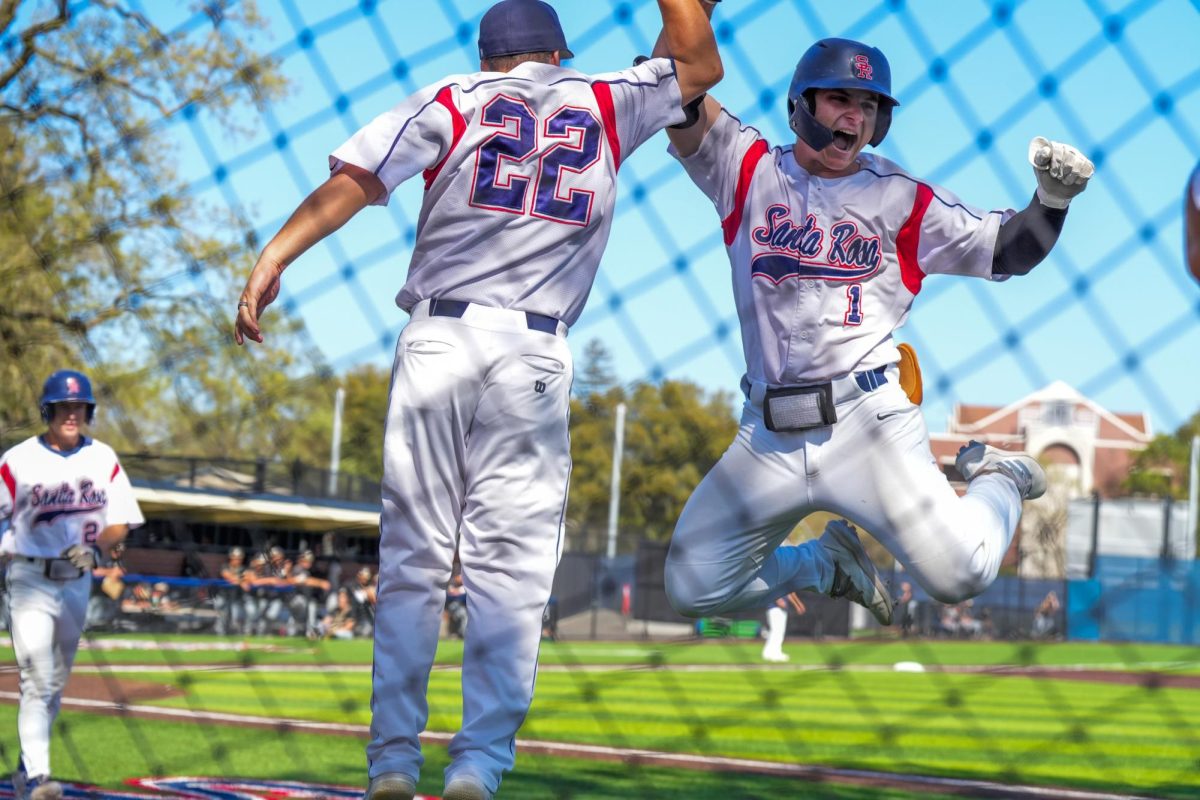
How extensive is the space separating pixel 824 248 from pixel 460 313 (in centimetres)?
125

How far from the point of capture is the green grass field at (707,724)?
6.88 meters

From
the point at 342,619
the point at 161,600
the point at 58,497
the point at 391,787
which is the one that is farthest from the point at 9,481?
the point at 342,619

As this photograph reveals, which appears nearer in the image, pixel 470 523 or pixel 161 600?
pixel 470 523

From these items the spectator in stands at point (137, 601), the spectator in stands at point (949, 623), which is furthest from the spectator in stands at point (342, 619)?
the spectator in stands at point (949, 623)

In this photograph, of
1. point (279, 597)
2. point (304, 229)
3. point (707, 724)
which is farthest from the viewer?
point (279, 597)

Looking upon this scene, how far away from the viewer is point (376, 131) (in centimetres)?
315

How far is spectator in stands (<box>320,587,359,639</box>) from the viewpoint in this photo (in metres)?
23.0

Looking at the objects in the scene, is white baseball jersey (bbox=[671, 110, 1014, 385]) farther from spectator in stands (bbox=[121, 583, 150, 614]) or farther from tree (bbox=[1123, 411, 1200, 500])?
tree (bbox=[1123, 411, 1200, 500])

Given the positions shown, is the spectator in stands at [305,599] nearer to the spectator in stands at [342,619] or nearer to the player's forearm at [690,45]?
the spectator in stands at [342,619]

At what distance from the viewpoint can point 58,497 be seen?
6402 mm

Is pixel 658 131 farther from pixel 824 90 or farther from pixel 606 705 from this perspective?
pixel 606 705

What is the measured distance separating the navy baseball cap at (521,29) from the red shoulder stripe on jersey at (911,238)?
3.91 ft

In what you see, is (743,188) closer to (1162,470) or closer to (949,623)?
(949,623)

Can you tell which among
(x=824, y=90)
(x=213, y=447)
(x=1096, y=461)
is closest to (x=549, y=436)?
(x=824, y=90)
